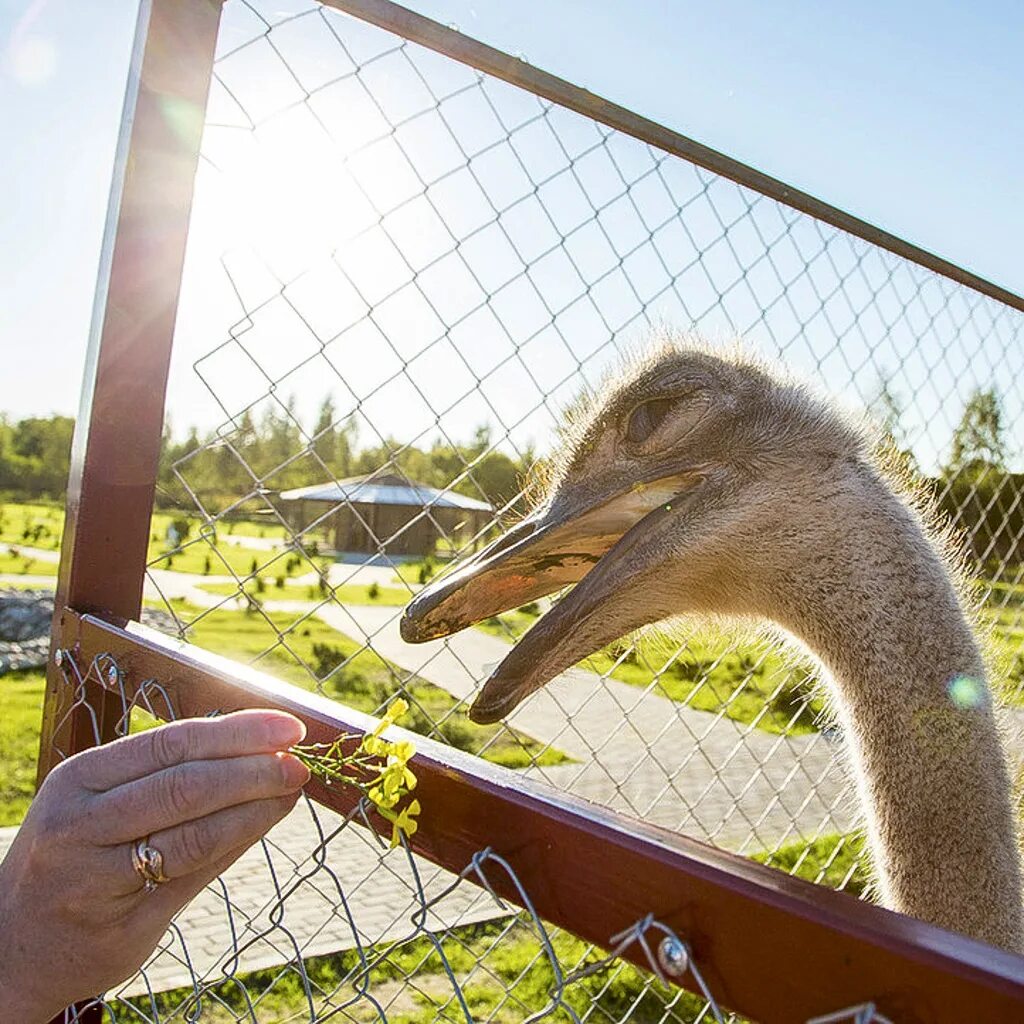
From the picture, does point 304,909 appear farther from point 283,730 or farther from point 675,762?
point 675,762

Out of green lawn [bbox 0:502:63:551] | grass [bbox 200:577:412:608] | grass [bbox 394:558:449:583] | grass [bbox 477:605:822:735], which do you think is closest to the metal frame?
grass [bbox 394:558:449:583]

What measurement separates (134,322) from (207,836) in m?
0.92

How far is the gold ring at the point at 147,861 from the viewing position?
1.00m

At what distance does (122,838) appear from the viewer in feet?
3.27

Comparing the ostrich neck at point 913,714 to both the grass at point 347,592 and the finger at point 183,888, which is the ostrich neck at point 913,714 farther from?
the grass at point 347,592

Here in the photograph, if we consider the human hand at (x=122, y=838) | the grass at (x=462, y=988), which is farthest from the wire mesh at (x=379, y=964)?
the human hand at (x=122, y=838)

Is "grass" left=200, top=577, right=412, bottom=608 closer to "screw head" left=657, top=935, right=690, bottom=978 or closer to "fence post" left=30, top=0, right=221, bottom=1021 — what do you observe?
"fence post" left=30, top=0, right=221, bottom=1021

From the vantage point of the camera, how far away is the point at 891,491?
214 cm

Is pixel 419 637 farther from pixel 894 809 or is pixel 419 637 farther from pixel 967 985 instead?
pixel 967 985

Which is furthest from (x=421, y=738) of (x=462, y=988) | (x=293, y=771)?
(x=462, y=988)

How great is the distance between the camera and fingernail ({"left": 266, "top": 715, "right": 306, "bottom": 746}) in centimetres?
96

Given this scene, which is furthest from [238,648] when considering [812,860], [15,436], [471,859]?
[15,436]

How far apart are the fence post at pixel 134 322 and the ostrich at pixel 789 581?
1.55ft

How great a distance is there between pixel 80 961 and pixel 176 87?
1.20 meters
